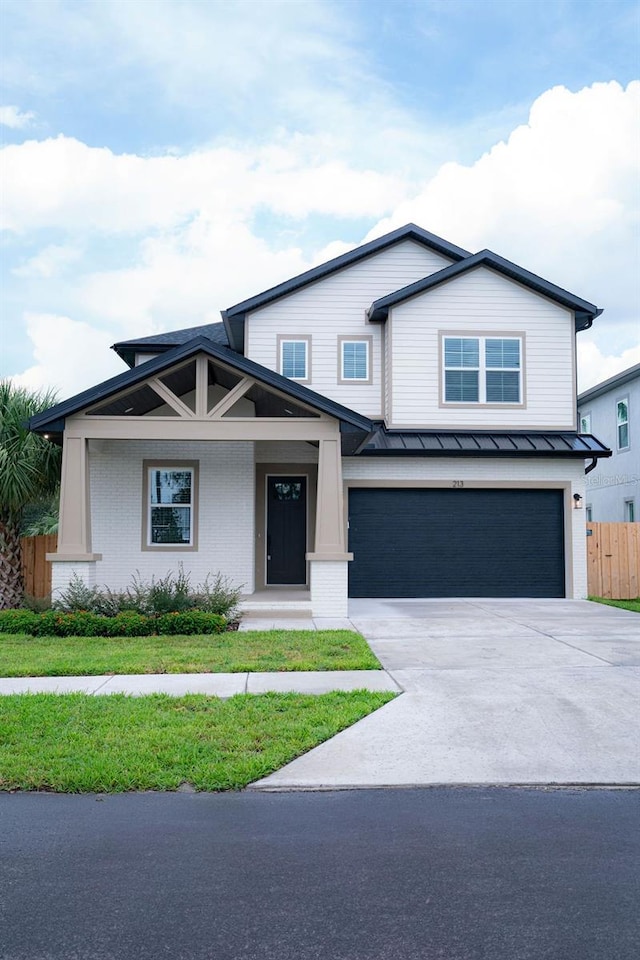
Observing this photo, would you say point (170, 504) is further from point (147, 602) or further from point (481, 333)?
point (481, 333)

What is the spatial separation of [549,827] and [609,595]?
15.3 metres

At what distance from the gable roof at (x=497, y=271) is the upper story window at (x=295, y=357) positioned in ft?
5.90

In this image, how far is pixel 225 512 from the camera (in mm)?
16844

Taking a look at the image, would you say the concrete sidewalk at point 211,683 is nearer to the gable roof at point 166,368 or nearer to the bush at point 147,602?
the bush at point 147,602

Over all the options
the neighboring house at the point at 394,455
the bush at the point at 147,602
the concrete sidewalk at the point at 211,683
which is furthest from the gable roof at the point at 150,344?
the concrete sidewalk at the point at 211,683

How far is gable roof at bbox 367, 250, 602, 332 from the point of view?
690 inches

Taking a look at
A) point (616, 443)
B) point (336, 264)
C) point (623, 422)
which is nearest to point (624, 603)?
point (623, 422)

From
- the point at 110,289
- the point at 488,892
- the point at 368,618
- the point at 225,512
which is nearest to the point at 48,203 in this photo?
the point at 110,289

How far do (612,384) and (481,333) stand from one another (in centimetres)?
959

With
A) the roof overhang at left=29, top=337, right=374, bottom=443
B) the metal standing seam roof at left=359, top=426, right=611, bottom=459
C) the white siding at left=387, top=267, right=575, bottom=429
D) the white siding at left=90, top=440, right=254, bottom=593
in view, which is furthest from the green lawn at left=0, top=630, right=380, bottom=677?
the white siding at left=387, top=267, right=575, bottom=429

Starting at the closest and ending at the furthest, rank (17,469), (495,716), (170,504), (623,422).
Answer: (495,716)
(17,469)
(170,504)
(623,422)

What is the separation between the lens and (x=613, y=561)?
18953 millimetres

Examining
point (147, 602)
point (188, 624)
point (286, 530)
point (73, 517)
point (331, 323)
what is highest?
point (331, 323)

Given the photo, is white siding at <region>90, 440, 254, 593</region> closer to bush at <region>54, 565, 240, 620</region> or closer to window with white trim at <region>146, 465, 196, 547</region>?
window with white trim at <region>146, 465, 196, 547</region>
